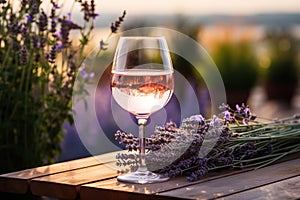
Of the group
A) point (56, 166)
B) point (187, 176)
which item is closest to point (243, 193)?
point (187, 176)

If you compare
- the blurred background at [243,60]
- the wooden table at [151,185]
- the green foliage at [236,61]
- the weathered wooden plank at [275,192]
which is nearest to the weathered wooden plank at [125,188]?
the wooden table at [151,185]

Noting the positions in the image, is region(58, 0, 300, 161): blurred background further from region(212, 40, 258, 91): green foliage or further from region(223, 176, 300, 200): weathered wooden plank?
region(223, 176, 300, 200): weathered wooden plank

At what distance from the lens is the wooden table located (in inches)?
86.5

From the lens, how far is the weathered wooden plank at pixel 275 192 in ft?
7.06

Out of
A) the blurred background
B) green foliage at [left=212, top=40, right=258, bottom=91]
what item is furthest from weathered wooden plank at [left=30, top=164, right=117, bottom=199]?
green foliage at [left=212, top=40, right=258, bottom=91]

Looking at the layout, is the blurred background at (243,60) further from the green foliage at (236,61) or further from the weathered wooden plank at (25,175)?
the weathered wooden plank at (25,175)

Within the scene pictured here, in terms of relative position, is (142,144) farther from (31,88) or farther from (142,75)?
(31,88)

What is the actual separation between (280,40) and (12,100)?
297 inches

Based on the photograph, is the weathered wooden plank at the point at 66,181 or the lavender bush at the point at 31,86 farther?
the lavender bush at the point at 31,86

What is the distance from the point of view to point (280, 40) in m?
10.5

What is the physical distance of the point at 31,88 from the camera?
339 cm

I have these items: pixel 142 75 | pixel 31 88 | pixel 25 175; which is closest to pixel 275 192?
pixel 142 75

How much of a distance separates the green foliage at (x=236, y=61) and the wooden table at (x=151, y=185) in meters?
5.62

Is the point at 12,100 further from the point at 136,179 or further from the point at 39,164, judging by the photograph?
the point at 136,179
